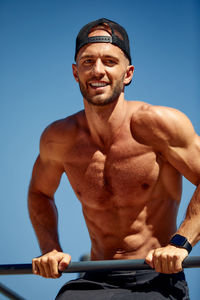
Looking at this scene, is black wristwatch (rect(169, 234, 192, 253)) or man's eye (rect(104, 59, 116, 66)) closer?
black wristwatch (rect(169, 234, 192, 253))

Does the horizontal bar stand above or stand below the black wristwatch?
below

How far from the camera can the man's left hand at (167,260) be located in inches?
76.8

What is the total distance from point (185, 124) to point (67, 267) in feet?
2.49

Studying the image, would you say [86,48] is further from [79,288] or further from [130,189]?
[79,288]

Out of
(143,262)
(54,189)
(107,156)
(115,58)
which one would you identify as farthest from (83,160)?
(143,262)

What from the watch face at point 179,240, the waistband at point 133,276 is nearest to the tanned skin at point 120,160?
the waistband at point 133,276

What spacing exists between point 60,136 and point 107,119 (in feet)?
0.83

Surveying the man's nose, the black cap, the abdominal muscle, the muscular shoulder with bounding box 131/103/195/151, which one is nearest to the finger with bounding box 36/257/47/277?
the abdominal muscle

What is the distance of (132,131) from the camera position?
2.39 meters

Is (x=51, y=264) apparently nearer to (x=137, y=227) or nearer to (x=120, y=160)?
(x=137, y=227)

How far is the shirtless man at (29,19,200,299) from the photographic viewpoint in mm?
2291

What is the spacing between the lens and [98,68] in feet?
7.61

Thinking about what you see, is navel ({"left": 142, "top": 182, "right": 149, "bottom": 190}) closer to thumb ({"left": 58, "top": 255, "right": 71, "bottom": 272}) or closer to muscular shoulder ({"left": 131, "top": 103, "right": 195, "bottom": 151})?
muscular shoulder ({"left": 131, "top": 103, "right": 195, "bottom": 151})

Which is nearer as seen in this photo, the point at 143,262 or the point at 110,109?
the point at 143,262
